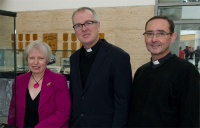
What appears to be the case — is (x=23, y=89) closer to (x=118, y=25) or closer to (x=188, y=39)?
(x=118, y=25)

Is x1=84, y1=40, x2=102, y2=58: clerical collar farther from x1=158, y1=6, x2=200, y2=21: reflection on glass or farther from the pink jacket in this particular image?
x1=158, y1=6, x2=200, y2=21: reflection on glass

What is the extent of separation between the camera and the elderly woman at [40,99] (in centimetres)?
200

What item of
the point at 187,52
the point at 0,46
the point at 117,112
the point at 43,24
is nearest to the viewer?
the point at 117,112

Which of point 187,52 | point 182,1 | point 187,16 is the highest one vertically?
point 182,1

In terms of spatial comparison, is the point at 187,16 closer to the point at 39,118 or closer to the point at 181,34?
the point at 181,34

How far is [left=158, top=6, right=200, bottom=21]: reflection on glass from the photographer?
21.7 feet

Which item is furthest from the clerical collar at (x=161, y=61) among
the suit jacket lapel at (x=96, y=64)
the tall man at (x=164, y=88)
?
the suit jacket lapel at (x=96, y=64)

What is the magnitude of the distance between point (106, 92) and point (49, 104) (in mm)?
553

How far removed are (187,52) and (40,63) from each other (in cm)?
563

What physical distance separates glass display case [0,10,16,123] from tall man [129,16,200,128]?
1.20 meters

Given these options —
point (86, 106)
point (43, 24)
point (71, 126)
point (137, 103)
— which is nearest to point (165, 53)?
point (137, 103)

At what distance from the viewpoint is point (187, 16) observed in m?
6.73

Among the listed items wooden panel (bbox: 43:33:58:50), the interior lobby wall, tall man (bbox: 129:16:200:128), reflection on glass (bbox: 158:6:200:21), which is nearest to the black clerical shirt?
tall man (bbox: 129:16:200:128)

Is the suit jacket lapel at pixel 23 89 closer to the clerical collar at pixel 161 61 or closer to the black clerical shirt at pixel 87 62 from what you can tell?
the black clerical shirt at pixel 87 62
